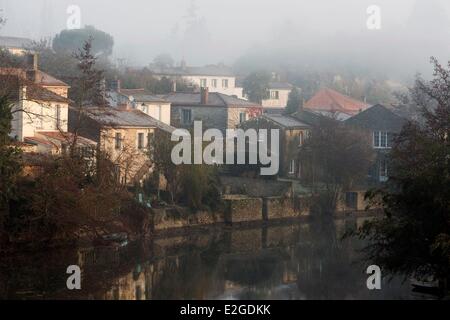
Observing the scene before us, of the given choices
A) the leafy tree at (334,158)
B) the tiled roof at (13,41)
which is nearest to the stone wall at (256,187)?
the leafy tree at (334,158)

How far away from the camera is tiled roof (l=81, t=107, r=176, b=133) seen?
4312 centimetres

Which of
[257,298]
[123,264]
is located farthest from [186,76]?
[257,298]

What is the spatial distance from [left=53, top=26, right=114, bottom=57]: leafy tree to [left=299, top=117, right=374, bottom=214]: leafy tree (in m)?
56.7

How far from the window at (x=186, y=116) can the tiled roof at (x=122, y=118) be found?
10636 mm

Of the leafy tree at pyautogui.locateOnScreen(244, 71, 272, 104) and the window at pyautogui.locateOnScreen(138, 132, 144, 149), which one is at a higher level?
the leafy tree at pyautogui.locateOnScreen(244, 71, 272, 104)

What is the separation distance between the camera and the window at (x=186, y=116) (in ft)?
208

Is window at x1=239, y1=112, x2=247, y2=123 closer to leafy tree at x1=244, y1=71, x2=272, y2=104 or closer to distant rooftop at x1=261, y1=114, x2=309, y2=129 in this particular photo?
distant rooftop at x1=261, y1=114, x2=309, y2=129

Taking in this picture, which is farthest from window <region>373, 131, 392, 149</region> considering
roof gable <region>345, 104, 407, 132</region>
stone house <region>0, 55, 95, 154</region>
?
stone house <region>0, 55, 95, 154</region>

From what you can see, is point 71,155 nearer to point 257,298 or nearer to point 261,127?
point 257,298

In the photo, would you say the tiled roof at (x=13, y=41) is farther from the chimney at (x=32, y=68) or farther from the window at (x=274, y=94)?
the chimney at (x=32, y=68)

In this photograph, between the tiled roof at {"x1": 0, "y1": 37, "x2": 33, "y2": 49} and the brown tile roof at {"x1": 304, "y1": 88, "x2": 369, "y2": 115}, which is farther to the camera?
the tiled roof at {"x1": 0, "y1": 37, "x2": 33, "y2": 49}

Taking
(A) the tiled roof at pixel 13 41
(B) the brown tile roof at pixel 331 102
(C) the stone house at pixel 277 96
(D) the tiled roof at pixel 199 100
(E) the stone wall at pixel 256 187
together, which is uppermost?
(A) the tiled roof at pixel 13 41

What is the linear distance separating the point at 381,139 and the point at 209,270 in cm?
3140
